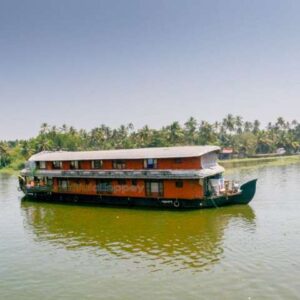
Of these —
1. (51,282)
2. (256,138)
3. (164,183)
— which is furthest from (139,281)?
(256,138)

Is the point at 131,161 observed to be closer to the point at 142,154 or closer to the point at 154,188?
the point at 142,154

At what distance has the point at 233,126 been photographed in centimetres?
13400

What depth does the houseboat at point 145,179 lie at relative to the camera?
33219 millimetres

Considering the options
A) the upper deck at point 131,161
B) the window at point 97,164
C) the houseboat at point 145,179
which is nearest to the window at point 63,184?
the houseboat at point 145,179

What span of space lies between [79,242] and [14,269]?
5.40 m

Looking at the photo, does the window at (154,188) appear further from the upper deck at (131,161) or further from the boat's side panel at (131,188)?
the upper deck at (131,161)

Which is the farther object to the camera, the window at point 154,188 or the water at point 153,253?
the window at point 154,188

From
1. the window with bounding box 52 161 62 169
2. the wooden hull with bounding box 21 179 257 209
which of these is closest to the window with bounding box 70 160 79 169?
the window with bounding box 52 161 62 169

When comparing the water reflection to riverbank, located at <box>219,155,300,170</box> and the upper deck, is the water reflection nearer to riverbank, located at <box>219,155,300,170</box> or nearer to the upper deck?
the upper deck

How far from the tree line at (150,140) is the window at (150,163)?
72.2m

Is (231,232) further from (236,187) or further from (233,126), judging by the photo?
(233,126)

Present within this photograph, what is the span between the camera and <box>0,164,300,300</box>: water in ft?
56.3

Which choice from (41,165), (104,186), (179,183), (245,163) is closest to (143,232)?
(179,183)

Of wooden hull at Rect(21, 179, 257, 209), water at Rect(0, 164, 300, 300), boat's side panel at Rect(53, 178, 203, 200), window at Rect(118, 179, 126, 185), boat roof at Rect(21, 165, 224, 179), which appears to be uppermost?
boat roof at Rect(21, 165, 224, 179)
